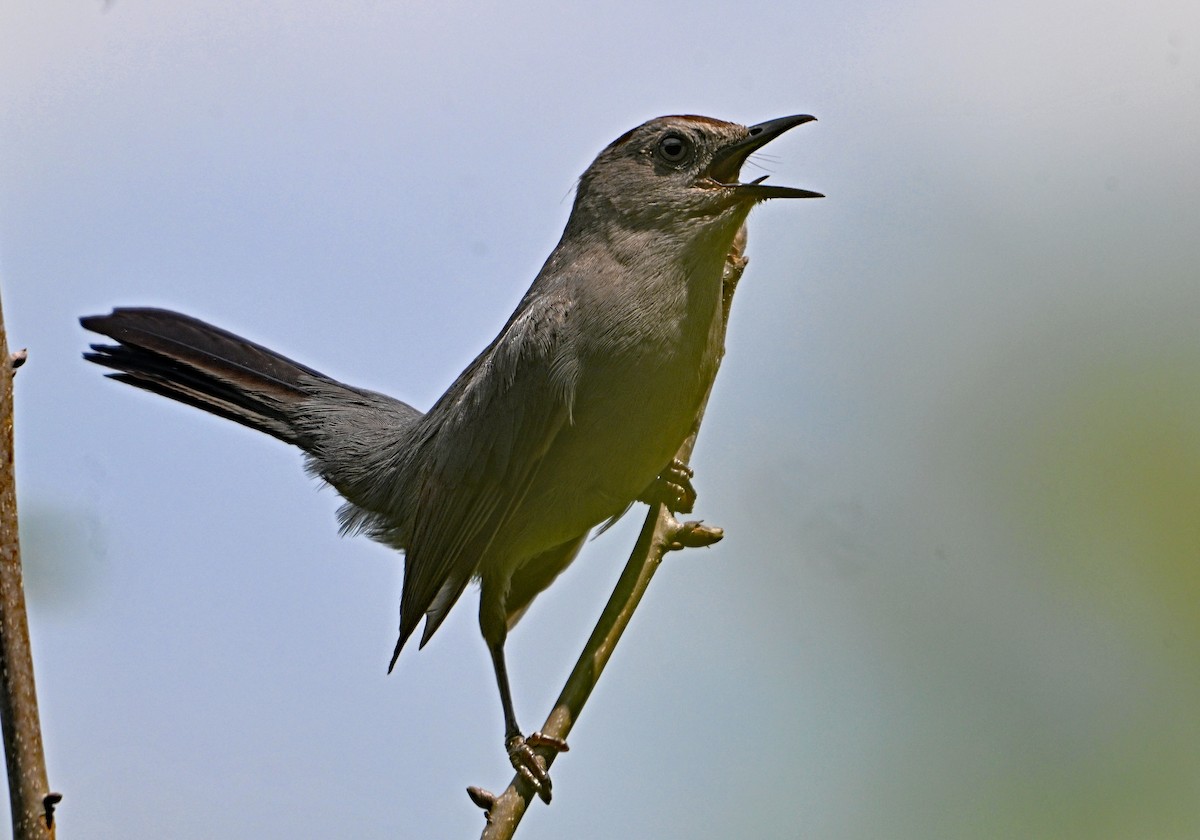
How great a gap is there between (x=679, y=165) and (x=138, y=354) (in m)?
2.58

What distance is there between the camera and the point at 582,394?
4066 mm

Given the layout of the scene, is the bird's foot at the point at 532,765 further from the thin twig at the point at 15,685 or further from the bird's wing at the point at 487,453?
the thin twig at the point at 15,685

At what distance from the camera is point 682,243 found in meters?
4.09

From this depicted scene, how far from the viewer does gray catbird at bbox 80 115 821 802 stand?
3.97 metres

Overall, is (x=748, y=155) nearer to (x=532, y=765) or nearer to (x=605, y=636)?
(x=605, y=636)

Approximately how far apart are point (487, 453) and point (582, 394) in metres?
0.50

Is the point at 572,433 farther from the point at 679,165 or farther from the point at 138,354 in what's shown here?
the point at 138,354

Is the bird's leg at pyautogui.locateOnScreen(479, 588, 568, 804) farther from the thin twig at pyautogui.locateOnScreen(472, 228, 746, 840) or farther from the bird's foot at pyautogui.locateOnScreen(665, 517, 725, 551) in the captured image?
the bird's foot at pyautogui.locateOnScreen(665, 517, 725, 551)

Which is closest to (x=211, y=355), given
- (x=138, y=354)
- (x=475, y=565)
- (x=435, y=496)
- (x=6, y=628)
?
(x=138, y=354)

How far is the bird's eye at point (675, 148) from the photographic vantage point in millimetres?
4273

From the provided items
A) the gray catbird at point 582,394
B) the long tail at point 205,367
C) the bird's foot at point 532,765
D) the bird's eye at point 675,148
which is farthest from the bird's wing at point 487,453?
the long tail at point 205,367

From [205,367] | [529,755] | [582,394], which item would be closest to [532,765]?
[529,755]

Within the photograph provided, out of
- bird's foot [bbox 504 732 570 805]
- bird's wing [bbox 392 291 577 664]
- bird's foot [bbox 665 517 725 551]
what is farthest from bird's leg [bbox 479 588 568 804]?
bird's foot [bbox 665 517 725 551]

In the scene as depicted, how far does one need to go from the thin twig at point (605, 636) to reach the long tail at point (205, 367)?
211 centimetres
